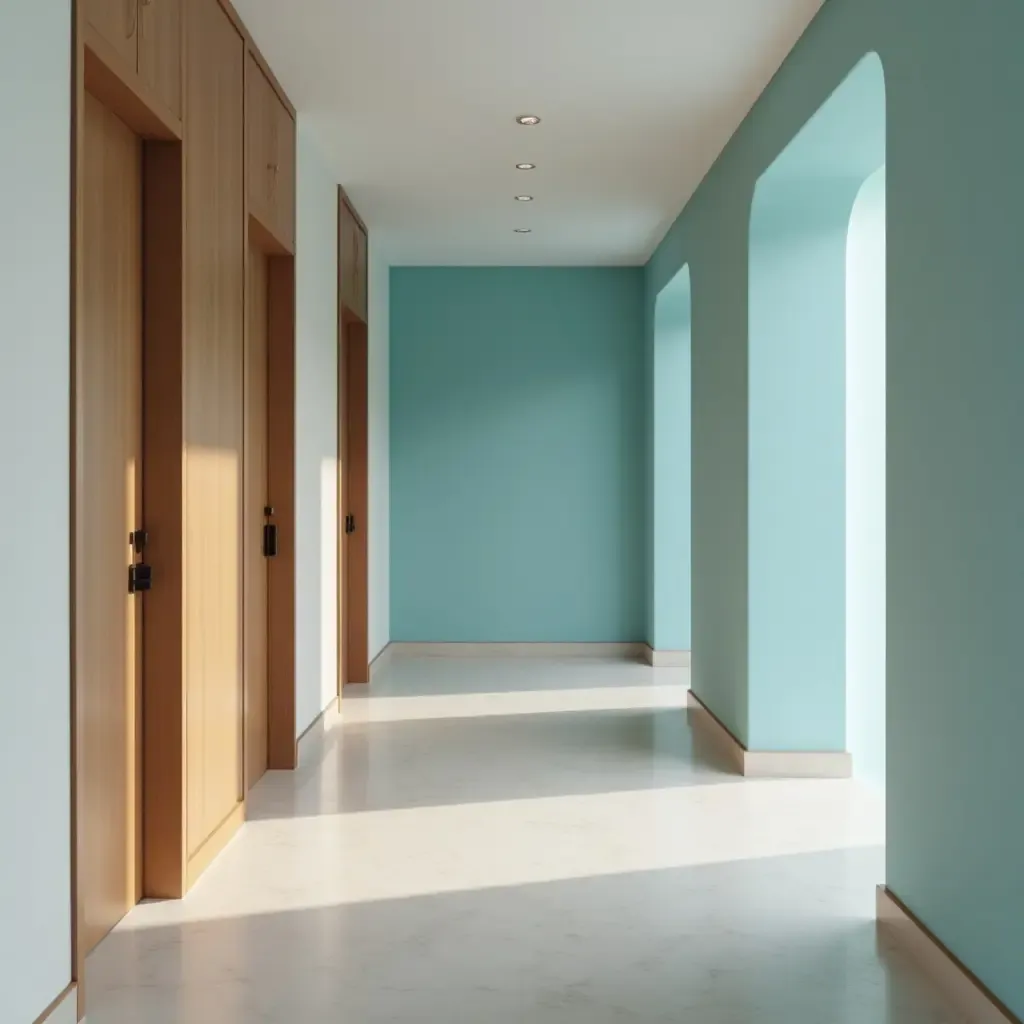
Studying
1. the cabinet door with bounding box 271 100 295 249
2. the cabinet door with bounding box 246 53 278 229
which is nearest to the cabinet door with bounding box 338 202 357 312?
the cabinet door with bounding box 271 100 295 249

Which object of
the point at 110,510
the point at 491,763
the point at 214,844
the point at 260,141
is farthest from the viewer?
the point at 491,763

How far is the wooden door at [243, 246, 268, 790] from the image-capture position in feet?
15.6

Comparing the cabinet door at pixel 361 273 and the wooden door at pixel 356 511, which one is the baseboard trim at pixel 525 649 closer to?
the wooden door at pixel 356 511

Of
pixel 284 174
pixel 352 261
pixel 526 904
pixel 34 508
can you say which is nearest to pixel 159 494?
→ pixel 34 508

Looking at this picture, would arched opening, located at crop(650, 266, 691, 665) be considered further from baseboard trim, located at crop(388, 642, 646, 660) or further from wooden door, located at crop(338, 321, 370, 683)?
wooden door, located at crop(338, 321, 370, 683)

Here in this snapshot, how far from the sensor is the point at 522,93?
15.8 ft

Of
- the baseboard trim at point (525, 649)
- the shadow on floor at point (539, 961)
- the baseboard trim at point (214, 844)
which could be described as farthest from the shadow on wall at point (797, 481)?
the baseboard trim at point (525, 649)

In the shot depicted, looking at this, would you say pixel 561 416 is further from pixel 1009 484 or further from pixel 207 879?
pixel 1009 484

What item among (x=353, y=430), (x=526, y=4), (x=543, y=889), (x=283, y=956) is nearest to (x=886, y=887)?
(x=543, y=889)

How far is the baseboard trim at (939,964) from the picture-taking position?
2545mm

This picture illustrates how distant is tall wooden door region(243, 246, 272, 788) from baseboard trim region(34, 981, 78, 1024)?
203 centimetres

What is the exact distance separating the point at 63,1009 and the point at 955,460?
2.32m

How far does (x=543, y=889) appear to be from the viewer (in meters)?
3.56

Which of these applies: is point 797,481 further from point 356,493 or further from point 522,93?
point 356,493
